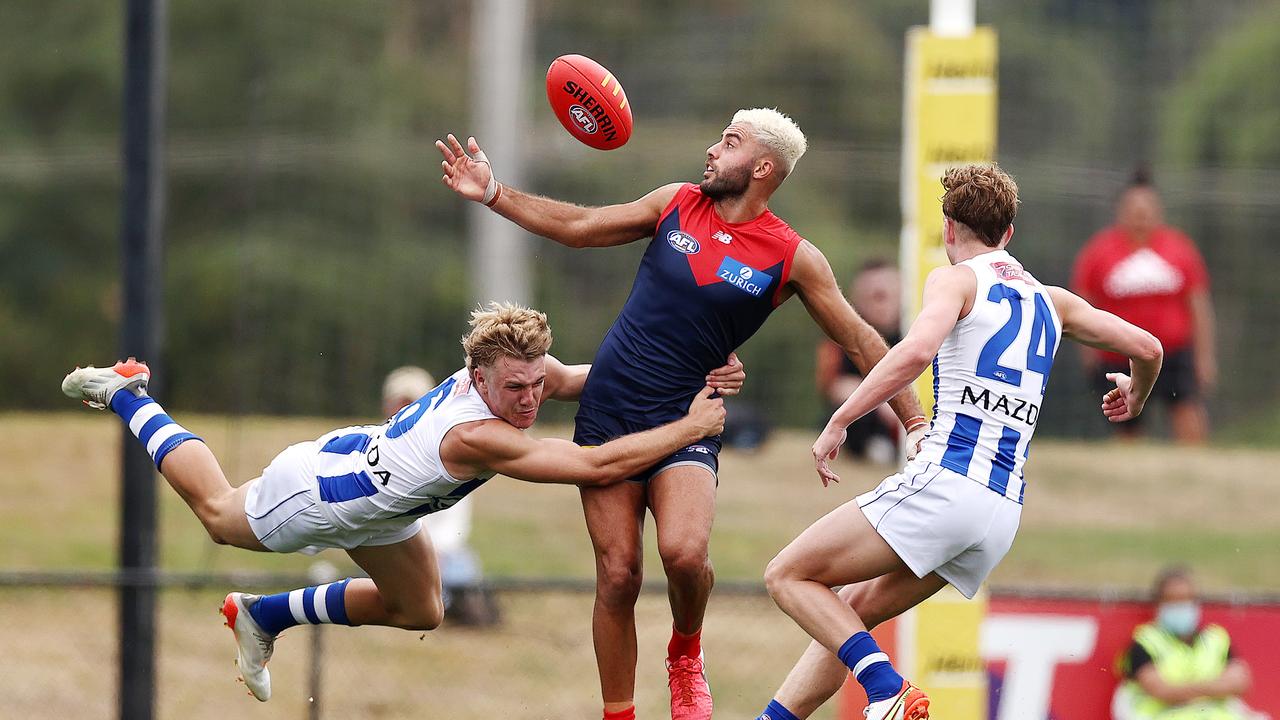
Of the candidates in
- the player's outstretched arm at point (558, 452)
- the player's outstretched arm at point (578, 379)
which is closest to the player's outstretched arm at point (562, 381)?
the player's outstretched arm at point (578, 379)

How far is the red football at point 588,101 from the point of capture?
6.08 meters

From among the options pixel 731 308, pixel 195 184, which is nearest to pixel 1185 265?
pixel 731 308

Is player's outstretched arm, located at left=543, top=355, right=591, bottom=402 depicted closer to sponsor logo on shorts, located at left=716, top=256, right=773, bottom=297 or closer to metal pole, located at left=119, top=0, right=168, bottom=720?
sponsor logo on shorts, located at left=716, top=256, right=773, bottom=297

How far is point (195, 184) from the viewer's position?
21172 mm

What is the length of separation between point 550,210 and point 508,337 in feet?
2.01

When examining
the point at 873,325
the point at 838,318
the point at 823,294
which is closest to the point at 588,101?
the point at 823,294

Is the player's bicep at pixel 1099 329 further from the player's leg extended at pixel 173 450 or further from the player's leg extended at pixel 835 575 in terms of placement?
the player's leg extended at pixel 173 450

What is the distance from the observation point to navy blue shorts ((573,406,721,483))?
5.97m

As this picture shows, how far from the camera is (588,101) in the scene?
6086mm

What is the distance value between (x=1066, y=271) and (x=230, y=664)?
853 centimetres

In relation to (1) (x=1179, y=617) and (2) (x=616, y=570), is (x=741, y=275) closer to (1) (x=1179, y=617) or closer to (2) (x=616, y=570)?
(2) (x=616, y=570)

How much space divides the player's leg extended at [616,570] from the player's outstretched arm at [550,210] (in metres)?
0.95

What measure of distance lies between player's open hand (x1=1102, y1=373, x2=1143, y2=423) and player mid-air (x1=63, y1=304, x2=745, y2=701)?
4.49 ft

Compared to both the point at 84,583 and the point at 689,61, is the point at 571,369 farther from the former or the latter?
the point at 689,61
